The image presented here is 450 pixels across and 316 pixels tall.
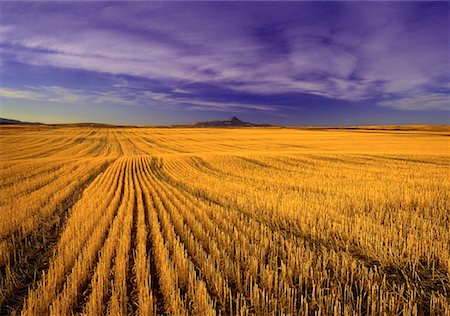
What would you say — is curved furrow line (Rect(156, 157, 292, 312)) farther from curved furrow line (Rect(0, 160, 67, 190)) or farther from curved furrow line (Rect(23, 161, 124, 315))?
curved furrow line (Rect(0, 160, 67, 190))

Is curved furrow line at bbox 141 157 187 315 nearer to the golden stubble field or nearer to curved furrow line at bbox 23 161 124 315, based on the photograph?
the golden stubble field

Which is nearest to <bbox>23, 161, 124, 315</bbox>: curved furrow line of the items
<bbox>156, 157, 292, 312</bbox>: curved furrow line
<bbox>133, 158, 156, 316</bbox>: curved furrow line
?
<bbox>133, 158, 156, 316</bbox>: curved furrow line

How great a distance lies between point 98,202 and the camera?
9.89 metres

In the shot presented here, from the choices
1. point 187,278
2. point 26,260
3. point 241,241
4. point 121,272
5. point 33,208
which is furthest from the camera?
point 33,208

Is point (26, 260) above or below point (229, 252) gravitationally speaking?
below

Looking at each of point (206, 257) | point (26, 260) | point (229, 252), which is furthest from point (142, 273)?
point (26, 260)

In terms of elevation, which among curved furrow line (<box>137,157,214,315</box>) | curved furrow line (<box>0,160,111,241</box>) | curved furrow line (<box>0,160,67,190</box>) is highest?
curved furrow line (<box>137,157,214,315</box>)

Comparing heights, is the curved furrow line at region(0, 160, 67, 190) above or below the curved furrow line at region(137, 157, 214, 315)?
below

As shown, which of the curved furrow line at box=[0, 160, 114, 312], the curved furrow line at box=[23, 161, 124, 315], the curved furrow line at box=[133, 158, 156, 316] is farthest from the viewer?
the curved furrow line at box=[0, 160, 114, 312]

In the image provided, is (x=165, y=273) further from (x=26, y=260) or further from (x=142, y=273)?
(x=26, y=260)

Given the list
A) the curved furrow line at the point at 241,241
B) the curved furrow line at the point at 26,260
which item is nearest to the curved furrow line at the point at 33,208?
the curved furrow line at the point at 26,260

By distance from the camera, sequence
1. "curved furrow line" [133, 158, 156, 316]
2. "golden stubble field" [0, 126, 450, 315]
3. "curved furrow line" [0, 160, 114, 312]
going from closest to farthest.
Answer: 1. "curved furrow line" [133, 158, 156, 316]
2. "golden stubble field" [0, 126, 450, 315]
3. "curved furrow line" [0, 160, 114, 312]

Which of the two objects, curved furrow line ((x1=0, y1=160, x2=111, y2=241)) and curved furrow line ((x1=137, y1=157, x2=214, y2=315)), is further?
curved furrow line ((x1=0, y1=160, x2=111, y2=241))

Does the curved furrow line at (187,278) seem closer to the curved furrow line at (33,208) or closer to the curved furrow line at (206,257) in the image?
the curved furrow line at (206,257)
